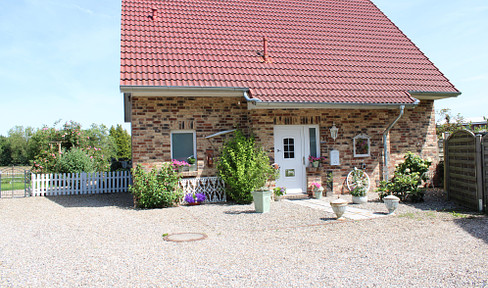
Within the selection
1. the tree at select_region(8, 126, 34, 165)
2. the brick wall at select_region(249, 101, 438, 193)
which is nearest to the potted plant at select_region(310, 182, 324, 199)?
the brick wall at select_region(249, 101, 438, 193)

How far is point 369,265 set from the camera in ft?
15.7

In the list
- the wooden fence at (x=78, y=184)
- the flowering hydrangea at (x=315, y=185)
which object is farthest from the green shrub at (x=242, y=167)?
the wooden fence at (x=78, y=184)

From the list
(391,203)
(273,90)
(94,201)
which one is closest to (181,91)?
(273,90)

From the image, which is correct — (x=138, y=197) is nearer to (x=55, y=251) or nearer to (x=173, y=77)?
(x=173, y=77)

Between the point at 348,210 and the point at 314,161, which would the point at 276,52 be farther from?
the point at 348,210

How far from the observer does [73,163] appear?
1563 cm

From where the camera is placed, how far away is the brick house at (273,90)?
1048cm

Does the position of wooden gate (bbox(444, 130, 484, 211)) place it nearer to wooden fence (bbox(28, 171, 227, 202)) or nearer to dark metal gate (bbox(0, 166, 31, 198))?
wooden fence (bbox(28, 171, 227, 202))

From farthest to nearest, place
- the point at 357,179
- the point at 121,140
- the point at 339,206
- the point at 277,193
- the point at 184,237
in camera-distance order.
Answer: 1. the point at 121,140
2. the point at 357,179
3. the point at 277,193
4. the point at 339,206
5. the point at 184,237

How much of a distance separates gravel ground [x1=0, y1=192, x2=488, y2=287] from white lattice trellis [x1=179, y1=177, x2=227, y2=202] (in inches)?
47.7

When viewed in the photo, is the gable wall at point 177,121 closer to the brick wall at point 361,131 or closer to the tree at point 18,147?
the brick wall at point 361,131

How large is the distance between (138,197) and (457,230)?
7.40 meters

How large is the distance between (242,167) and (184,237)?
12.1 ft

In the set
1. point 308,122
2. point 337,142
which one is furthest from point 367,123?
point 308,122
